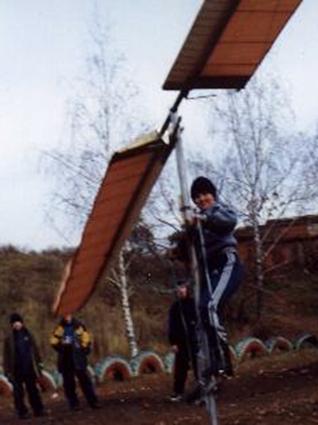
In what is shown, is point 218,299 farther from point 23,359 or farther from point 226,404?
point 23,359

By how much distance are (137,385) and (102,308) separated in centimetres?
1546

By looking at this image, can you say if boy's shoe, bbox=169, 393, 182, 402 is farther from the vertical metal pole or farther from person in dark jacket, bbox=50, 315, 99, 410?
the vertical metal pole

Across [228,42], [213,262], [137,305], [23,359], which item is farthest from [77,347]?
[137,305]

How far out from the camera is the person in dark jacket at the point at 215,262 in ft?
19.2

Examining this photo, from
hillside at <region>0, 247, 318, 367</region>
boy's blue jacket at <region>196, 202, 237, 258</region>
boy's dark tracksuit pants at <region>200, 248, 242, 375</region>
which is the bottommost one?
boy's dark tracksuit pants at <region>200, 248, 242, 375</region>

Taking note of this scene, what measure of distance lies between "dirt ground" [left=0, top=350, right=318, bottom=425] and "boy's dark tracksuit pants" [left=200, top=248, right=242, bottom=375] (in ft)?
11.9

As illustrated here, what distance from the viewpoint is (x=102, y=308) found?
34156 mm

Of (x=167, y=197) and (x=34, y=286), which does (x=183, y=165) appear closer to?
(x=167, y=197)

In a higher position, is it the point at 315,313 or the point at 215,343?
the point at 315,313

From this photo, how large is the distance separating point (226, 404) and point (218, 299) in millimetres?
6608

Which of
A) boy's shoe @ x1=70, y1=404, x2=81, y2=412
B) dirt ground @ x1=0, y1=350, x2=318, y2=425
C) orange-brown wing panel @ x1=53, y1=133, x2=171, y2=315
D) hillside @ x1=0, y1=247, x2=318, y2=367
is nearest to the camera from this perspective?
orange-brown wing panel @ x1=53, y1=133, x2=171, y2=315

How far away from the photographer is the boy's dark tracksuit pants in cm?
596

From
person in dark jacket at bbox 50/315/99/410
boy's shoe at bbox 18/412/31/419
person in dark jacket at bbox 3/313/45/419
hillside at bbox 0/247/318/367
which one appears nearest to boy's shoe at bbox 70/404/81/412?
person in dark jacket at bbox 50/315/99/410

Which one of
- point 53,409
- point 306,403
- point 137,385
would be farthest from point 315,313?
point 306,403
